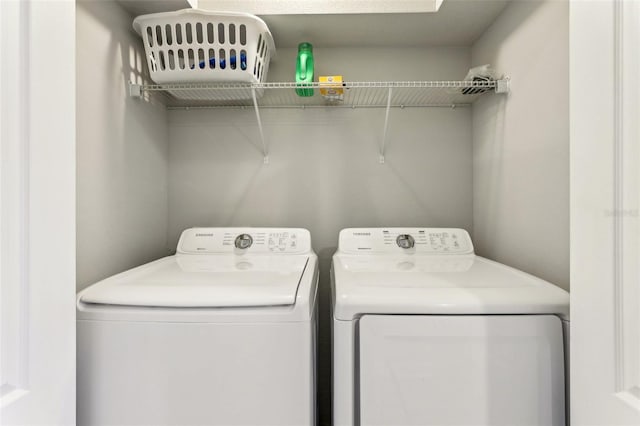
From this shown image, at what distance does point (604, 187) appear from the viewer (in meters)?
0.60

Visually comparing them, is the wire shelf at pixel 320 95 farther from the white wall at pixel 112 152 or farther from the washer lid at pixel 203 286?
the washer lid at pixel 203 286

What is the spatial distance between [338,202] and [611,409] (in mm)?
1344

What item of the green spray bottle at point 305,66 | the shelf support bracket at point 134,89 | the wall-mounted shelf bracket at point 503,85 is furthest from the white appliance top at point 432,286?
the shelf support bracket at point 134,89

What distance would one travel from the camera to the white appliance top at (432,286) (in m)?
0.86

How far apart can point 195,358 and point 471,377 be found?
0.72 metres

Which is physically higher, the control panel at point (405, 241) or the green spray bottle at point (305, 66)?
the green spray bottle at point (305, 66)

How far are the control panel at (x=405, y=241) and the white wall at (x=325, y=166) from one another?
0.26 metres

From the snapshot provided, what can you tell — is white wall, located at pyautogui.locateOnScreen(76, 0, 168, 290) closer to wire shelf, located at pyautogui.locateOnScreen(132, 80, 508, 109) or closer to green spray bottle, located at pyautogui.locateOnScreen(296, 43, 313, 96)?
wire shelf, located at pyautogui.locateOnScreen(132, 80, 508, 109)

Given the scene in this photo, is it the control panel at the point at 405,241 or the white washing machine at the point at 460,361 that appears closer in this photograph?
the white washing machine at the point at 460,361

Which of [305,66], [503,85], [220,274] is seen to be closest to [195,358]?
[220,274]

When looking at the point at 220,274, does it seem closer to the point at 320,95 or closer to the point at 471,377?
the point at 471,377

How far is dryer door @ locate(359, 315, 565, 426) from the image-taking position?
2.79 ft

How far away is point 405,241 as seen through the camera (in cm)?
151
